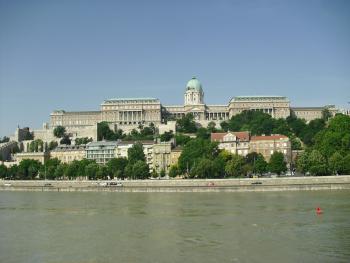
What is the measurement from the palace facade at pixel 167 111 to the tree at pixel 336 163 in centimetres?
7273

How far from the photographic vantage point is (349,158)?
57938mm

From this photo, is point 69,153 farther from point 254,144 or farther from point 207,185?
point 207,185

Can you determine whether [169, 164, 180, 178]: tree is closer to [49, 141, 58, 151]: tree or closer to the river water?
the river water

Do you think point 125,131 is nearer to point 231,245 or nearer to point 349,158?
point 349,158

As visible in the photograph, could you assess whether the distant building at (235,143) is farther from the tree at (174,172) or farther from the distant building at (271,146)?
the tree at (174,172)

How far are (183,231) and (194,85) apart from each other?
118021 millimetres

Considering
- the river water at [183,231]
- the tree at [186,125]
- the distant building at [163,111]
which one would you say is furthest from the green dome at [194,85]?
the river water at [183,231]

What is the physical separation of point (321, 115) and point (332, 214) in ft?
342

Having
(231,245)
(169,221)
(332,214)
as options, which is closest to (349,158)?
(332,214)

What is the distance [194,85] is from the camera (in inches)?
5748

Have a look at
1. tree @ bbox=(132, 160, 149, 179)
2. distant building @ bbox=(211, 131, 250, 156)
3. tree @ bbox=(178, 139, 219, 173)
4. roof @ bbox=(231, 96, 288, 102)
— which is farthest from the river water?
roof @ bbox=(231, 96, 288, 102)

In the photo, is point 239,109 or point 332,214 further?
point 239,109

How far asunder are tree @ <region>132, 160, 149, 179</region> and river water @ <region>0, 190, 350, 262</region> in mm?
29600

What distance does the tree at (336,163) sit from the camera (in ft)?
191
